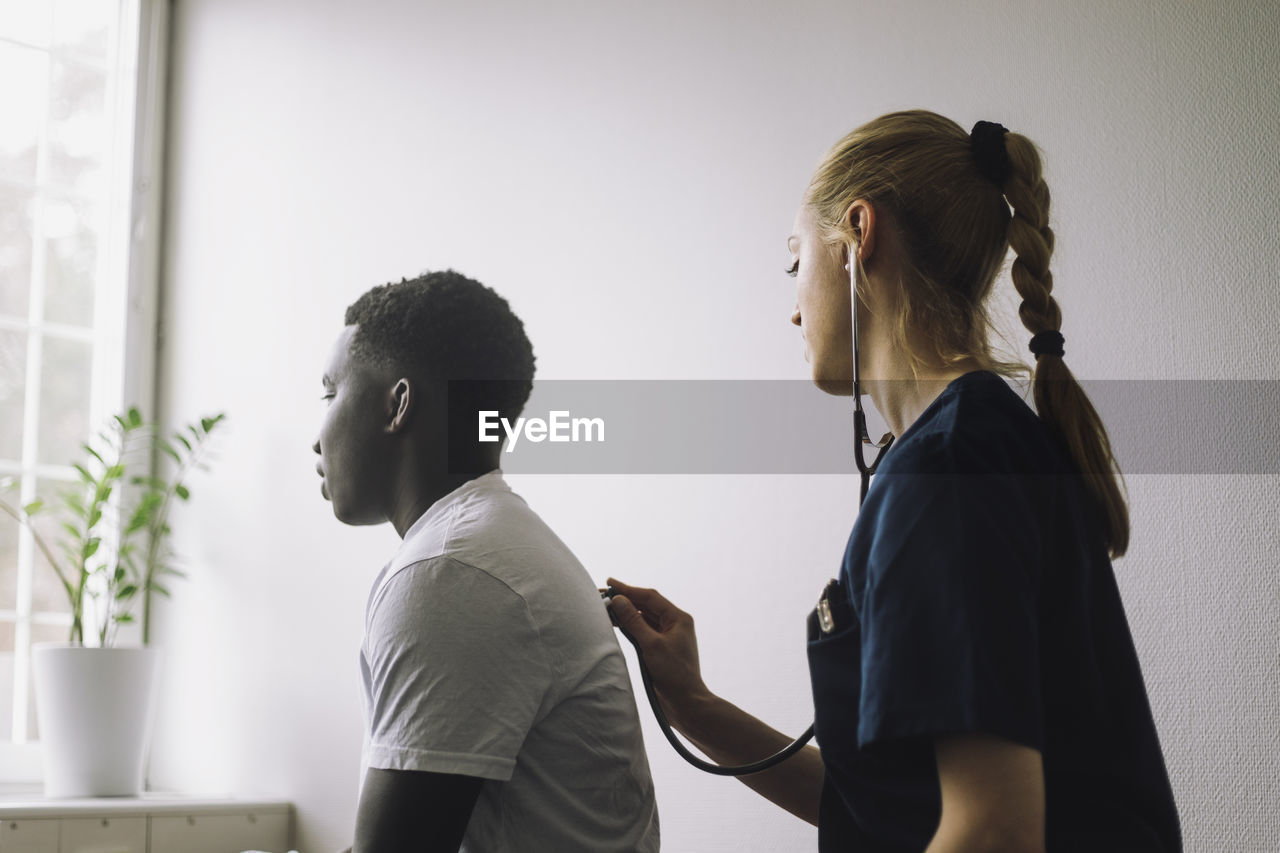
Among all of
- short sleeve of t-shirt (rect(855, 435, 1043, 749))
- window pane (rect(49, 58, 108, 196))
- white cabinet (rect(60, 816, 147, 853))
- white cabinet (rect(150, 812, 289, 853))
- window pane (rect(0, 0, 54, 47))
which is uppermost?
window pane (rect(0, 0, 54, 47))

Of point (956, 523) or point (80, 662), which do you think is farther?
point (80, 662)

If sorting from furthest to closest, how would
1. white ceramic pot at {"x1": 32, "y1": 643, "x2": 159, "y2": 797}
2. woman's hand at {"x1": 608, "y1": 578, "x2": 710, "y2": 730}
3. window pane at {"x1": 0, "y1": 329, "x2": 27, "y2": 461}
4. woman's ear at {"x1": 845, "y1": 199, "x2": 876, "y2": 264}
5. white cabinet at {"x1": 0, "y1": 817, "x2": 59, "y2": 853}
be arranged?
window pane at {"x1": 0, "y1": 329, "x2": 27, "y2": 461}
white ceramic pot at {"x1": 32, "y1": 643, "x2": 159, "y2": 797}
white cabinet at {"x1": 0, "y1": 817, "x2": 59, "y2": 853}
woman's hand at {"x1": 608, "y1": 578, "x2": 710, "y2": 730}
woman's ear at {"x1": 845, "y1": 199, "x2": 876, "y2": 264}

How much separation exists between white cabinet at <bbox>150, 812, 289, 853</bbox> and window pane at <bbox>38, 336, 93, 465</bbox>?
1131 mm

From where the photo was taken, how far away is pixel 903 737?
2.73ft

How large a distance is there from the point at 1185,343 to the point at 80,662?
236 centimetres

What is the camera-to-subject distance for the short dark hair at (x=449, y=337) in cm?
158

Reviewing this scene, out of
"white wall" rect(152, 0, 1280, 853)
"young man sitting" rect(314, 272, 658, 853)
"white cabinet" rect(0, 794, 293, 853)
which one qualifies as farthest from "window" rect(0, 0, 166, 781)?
"young man sitting" rect(314, 272, 658, 853)

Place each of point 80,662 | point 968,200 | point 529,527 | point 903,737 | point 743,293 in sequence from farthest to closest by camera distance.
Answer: point 80,662 < point 743,293 < point 529,527 < point 968,200 < point 903,737

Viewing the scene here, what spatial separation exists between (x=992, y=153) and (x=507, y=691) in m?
0.73

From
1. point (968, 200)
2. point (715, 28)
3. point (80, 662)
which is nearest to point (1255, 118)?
point (968, 200)

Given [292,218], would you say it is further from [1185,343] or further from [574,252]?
[1185,343]

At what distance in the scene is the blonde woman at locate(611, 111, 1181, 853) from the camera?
827 millimetres

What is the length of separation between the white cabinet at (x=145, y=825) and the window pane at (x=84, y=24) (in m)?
2.06

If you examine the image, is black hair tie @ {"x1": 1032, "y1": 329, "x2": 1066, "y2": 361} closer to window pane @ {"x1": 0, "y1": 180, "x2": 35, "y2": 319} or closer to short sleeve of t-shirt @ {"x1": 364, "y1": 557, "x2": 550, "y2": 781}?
short sleeve of t-shirt @ {"x1": 364, "y1": 557, "x2": 550, "y2": 781}
